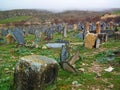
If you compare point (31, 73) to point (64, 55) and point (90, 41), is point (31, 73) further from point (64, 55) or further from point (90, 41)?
point (90, 41)

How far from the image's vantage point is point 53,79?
10.1 meters

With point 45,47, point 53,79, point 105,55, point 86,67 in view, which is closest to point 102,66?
point 86,67

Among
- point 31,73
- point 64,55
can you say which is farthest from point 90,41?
point 31,73

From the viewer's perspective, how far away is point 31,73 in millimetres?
9078

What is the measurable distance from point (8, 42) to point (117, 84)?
604 inches

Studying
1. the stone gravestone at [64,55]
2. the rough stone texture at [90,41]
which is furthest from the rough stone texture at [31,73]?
the rough stone texture at [90,41]

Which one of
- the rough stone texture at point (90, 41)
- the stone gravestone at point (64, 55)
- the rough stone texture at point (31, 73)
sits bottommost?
the rough stone texture at point (90, 41)

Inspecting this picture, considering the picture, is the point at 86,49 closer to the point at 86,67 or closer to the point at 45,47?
the point at 45,47

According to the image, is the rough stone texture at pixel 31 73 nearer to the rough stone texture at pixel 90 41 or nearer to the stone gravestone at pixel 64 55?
the stone gravestone at pixel 64 55

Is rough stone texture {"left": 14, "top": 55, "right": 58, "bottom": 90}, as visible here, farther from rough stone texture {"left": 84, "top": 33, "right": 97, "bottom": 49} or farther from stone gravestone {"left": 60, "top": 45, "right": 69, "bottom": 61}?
rough stone texture {"left": 84, "top": 33, "right": 97, "bottom": 49}

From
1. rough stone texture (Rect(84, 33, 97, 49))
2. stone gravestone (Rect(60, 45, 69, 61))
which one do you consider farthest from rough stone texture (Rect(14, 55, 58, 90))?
rough stone texture (Rect(84, 33, 97, 49))

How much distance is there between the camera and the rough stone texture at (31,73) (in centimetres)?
908

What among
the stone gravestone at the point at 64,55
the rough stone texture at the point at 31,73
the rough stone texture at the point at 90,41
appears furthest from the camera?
the rough stone texture at the point at 90,41

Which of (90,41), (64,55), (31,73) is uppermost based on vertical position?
(31,73)
